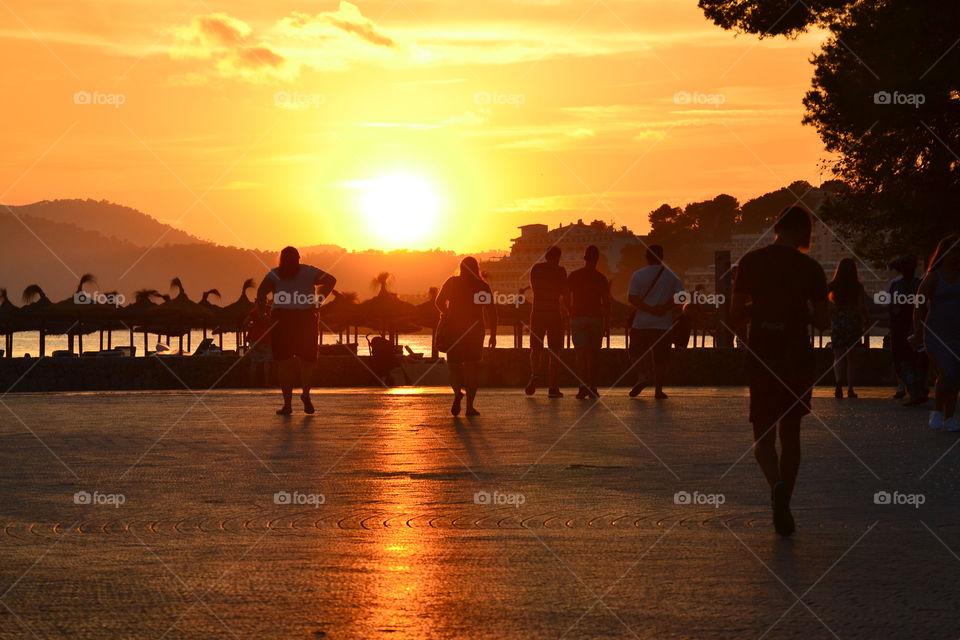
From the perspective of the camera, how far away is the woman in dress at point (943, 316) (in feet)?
44.1

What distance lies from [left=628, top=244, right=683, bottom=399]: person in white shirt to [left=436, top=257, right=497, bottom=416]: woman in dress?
262 cm

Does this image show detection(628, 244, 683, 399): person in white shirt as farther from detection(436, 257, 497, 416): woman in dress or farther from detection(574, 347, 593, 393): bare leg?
detection(436, 257, 497, 416): woman in dress

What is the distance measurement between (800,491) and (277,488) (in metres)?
3.23

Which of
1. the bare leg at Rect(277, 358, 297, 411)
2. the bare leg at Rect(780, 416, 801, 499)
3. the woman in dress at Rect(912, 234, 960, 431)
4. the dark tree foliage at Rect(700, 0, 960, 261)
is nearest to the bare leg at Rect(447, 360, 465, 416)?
the bare leg at Rect(277, 358, 297, 411)

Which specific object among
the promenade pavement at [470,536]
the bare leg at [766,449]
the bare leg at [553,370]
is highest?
the bare leg at [766,449]

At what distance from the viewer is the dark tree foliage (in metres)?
26.8

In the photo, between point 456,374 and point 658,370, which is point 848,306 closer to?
point 658,370

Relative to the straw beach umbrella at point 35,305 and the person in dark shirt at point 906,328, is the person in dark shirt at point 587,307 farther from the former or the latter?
the straw beach umbrella at point 35,305

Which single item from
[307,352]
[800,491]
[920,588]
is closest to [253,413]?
[307,352]

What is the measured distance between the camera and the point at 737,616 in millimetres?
5426

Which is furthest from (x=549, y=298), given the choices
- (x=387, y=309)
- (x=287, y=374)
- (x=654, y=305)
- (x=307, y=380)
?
(x=387, y=309)

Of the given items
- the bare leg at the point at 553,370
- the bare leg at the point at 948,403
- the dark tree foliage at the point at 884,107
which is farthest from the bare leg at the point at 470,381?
the dark tree foliage at the point at 884,107

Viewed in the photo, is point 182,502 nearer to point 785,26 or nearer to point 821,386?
point 821,386

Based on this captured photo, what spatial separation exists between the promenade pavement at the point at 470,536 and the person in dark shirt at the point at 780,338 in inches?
18.0
